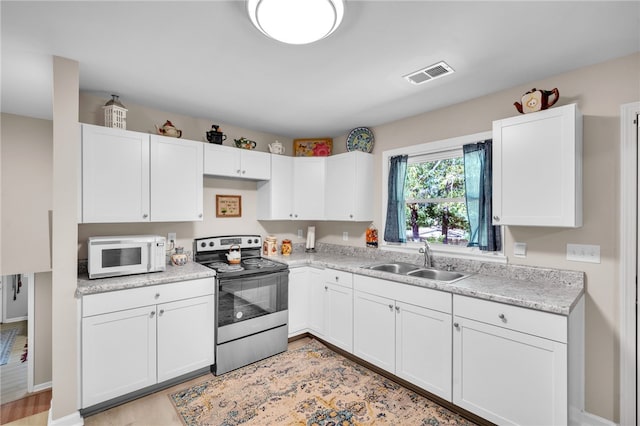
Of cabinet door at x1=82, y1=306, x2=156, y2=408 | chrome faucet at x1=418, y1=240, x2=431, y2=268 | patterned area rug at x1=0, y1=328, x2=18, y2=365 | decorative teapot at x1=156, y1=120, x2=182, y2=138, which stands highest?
decorative teapot at x1=156, y1=120, x2=182, y2=138

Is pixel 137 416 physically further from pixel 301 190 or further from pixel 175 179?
pixel 301 190

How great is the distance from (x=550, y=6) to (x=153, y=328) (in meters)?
3.27

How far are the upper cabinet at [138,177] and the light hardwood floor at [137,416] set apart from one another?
1426 mm

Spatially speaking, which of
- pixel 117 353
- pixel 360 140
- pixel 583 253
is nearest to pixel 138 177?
pixel 117 353

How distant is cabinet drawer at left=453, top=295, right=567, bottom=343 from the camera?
1696 millimetres

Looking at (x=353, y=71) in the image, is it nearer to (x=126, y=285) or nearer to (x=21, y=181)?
(x=126, y=285)

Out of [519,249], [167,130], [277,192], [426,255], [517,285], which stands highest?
[167,130]

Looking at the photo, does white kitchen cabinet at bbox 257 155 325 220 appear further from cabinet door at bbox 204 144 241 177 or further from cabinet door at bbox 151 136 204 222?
cabinet door at bbox 151 136 204 222

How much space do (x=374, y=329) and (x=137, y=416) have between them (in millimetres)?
1931

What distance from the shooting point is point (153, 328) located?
2361 millimetres

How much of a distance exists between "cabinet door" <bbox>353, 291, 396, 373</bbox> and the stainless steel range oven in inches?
31.9

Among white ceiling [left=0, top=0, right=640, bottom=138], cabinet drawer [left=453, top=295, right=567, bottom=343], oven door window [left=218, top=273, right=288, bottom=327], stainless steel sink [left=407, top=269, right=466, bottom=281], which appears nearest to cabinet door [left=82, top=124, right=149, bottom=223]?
white ceiling [left=0, top=0, right=640, bottom=138]

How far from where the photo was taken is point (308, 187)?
149 inches

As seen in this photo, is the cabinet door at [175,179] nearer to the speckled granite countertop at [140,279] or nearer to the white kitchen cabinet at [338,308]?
the speckled granite countertop at [140,279]
